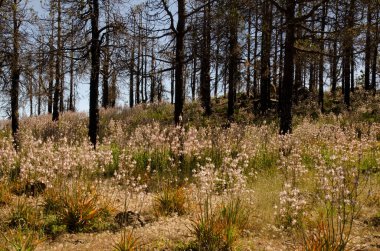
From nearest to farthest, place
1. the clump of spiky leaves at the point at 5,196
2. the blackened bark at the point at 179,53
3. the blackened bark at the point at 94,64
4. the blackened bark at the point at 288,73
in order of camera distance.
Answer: the clump of spiky leaves at the point at 5,196, the blackened bark at the point at 179,53, the blackened bark at the point at 288,73, the blackened bark at the point at 94,64

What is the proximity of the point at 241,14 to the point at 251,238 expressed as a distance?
813 cm

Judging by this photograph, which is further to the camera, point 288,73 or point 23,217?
point 288,73

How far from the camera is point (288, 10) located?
11.6 meters

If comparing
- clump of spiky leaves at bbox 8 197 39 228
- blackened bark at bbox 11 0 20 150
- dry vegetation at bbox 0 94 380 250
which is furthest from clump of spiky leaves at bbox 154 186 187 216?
blackened bark at bbox 11 0 20 150

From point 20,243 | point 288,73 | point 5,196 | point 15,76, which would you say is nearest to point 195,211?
point 20,243

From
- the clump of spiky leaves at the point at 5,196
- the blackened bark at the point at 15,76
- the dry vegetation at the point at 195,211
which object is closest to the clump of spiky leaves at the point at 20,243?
the dry vegetation at the point at 195,211

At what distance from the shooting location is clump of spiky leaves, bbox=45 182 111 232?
5918 mm

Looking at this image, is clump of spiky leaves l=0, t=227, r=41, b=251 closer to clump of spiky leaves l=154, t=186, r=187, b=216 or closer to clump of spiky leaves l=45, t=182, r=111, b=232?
clump of spiky leaves l=45, t=182, r=111, b=232

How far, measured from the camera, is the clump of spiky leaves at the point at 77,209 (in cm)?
592

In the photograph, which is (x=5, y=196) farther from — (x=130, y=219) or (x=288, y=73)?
(x=288, y=73)

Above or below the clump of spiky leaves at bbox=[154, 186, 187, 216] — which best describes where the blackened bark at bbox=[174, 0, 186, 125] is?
above

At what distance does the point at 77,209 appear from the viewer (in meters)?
5.99

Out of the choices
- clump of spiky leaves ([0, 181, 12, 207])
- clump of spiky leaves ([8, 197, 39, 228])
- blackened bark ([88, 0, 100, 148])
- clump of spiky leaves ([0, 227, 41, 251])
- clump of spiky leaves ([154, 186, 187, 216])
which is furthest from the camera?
blackened bark ([88, 0, 100, 148])

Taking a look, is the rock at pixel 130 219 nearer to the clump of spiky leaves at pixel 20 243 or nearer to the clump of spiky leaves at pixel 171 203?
the clump of spiky leaves at pixel 171 203
